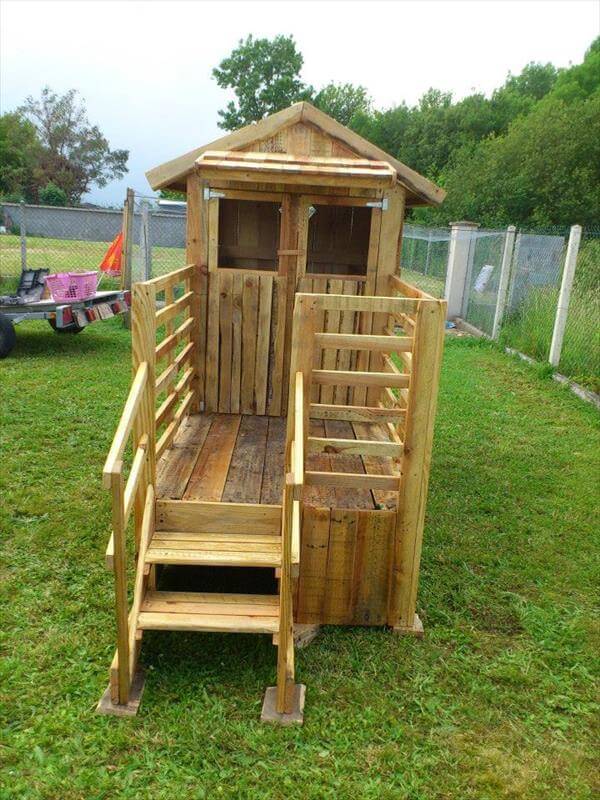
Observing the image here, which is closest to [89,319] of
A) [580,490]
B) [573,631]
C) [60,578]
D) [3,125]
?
[60,578]

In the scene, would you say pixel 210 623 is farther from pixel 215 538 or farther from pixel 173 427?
pixel 173 427

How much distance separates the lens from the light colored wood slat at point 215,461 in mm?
4113

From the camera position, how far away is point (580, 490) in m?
5.82

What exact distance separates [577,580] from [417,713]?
179cm

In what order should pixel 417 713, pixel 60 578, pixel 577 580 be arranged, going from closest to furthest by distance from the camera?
pixel 417 713 < pixel 60 578 < pixel 577 580

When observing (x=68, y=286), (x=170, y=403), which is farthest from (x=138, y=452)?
(x=68, y=286)

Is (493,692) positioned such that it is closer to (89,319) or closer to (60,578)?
(60,578)

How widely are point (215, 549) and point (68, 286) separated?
6.95 metres

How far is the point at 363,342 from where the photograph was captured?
3.65 metres

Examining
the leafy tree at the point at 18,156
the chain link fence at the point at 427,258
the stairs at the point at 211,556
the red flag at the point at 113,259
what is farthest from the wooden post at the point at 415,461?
the leafy tree at the point at 18,156

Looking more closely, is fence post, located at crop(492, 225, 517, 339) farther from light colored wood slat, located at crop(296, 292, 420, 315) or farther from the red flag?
light colored wood slat, located at crop(296, 292, 420, 315)

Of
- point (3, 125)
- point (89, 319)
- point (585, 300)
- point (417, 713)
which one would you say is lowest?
point (417, 713)

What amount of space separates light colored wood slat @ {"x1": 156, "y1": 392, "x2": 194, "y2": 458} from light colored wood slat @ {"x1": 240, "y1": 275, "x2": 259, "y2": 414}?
46 centimetres

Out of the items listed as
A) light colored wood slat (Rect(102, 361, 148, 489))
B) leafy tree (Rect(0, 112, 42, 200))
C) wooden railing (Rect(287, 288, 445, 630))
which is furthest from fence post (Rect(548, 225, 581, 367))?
leafy tree (Rect(0, 112, 42, 200))
